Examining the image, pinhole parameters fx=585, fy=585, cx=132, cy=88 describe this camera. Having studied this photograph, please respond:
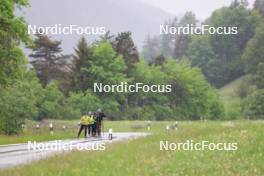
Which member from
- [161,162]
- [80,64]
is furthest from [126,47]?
[161,162]

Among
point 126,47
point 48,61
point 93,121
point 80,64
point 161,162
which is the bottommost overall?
point 161,162

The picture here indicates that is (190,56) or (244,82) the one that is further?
(190,56)

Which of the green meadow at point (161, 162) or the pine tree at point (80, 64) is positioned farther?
the pine tree at point (80, 64)

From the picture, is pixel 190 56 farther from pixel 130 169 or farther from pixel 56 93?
pixel 130 169

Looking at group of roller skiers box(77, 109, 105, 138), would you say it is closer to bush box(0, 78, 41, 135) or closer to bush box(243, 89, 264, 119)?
bush box(0, 78, 41, 135)

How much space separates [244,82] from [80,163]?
114369mm

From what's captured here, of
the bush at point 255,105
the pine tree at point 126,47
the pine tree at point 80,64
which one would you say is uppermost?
the pine tree at point 126,47

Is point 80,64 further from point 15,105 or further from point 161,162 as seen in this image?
point 161,162

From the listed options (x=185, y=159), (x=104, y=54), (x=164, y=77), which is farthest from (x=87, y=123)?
(x=164, y=77)

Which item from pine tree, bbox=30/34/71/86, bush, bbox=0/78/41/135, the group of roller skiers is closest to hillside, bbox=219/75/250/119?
pine tree, bbox=30/34/71/86

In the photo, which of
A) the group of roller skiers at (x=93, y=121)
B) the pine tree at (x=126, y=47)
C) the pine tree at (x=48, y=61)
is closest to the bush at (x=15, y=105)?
the group of roller skiers at (x=93, y=121)

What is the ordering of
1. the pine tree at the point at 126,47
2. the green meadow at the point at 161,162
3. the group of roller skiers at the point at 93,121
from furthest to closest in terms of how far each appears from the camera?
the pine tree at the point at 126,47, the group of roller skiers at the point at 93,121, the green meadow at the point at 161,162

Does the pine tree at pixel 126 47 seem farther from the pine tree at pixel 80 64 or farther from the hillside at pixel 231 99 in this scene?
the hillside at pixel 231 99

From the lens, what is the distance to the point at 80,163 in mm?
17500
